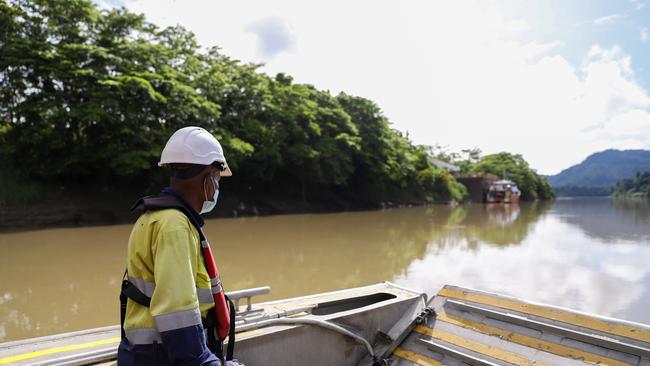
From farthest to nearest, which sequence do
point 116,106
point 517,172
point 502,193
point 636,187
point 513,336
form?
point 636,187 < point 517,172 < point 502,193 < point 116,106 < point 513,336

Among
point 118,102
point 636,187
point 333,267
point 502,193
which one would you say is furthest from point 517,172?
point 333,267

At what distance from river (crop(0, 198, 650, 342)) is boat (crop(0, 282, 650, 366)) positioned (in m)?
3.20

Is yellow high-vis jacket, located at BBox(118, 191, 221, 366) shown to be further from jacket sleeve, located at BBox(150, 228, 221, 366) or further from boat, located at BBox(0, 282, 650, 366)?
boat, located at BBox(0, 282, 650, 366)

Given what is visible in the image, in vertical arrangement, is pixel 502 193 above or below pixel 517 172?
below

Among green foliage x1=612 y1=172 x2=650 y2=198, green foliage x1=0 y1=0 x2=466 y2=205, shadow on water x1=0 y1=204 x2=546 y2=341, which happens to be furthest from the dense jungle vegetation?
green foliage x1=612 y1=172 x2=650 y2=198

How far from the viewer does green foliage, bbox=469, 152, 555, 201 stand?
221 feet

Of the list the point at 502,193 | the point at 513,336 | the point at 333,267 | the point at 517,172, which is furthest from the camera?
the point at 517,172

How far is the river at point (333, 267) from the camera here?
20.2 feet

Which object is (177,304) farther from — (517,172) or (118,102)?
(517,172)

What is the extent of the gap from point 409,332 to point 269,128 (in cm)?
2160

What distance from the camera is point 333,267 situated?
8984mm

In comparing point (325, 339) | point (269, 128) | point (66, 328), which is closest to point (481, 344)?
point (325, 339)

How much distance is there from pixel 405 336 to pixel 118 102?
639 inches

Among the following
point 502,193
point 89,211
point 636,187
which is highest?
point 636,187
